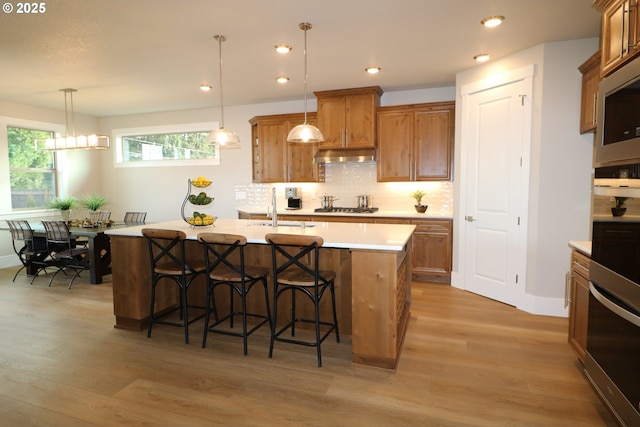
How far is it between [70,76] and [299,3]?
349 centimetres

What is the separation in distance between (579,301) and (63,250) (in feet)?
20.5

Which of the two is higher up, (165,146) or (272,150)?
(165,146)

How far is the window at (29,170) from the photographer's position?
6055mm

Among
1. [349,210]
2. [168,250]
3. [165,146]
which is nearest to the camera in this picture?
[168,250]

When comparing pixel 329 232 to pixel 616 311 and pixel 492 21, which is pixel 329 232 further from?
pixel 492 21

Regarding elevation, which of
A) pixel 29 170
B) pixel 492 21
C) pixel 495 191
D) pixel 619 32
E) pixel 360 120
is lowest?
pixel 495 191

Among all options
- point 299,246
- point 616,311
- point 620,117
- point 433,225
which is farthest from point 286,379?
point 433,225

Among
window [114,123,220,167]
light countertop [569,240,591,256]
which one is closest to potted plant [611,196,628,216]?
light countertop [569,240,591,256]

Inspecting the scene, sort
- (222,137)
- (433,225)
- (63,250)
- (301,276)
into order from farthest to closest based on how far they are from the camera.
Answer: (63,250), (433,225), (222,137), (301,276)

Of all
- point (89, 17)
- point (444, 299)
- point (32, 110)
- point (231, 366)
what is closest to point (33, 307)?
point (231, 366)

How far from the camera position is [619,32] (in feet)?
6.43

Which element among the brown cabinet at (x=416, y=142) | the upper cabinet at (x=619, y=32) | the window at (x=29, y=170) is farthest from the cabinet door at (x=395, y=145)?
the window at (x=29, y=170)

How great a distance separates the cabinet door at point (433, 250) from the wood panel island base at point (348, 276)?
4.13ft

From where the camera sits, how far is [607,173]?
1.99m
